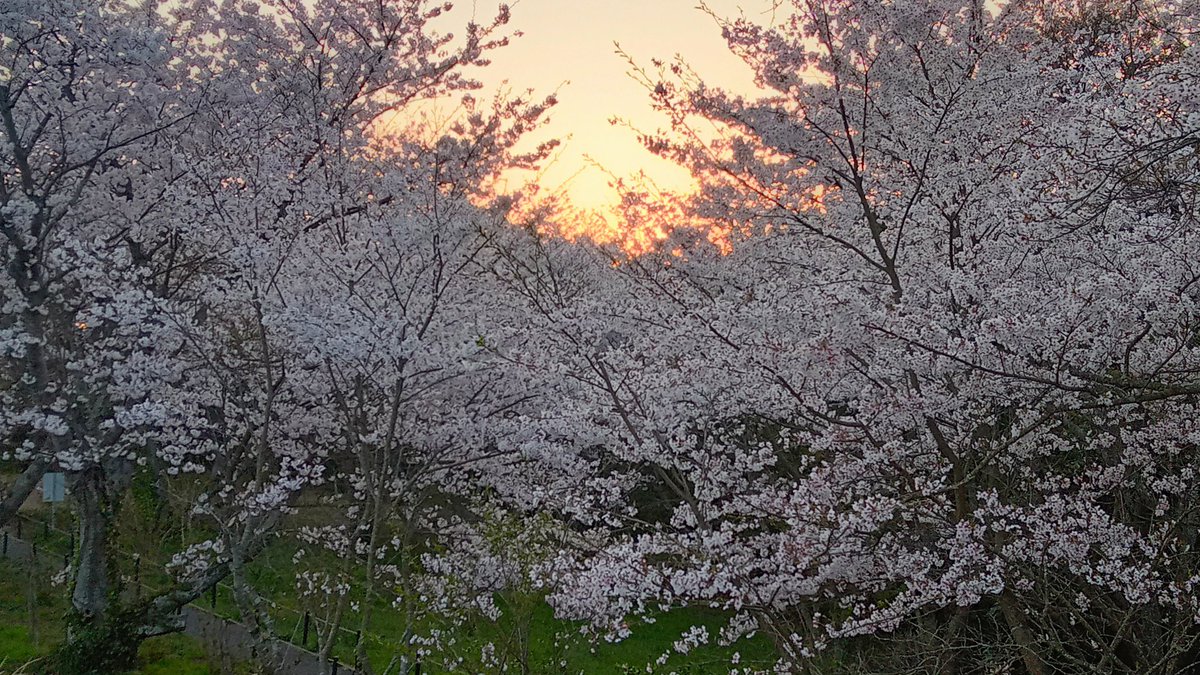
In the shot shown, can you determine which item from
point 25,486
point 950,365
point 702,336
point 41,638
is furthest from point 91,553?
point 950,365

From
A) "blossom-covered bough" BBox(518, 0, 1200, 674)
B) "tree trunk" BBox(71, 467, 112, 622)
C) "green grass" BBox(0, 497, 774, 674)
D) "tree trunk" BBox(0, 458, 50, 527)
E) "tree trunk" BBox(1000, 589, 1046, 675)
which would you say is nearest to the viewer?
"blossom-covered bough" BBox(518, 0, 1200, 674)

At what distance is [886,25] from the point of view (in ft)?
21.9

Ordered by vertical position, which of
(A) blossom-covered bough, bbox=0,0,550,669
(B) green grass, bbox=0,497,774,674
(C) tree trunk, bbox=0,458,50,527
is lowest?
(B) green grass, bbox=0,497,774,674

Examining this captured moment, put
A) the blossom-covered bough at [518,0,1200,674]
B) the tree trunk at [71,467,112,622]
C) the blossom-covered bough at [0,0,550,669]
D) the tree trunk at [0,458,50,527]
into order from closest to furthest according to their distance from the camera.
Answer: the blossom-covered bough at [518,0,1200,674]
the blossom-covered bough at [0,0,550,669]
the tree trunk at [71,467,112,622]
the tree trunk at [0,458,50,527]

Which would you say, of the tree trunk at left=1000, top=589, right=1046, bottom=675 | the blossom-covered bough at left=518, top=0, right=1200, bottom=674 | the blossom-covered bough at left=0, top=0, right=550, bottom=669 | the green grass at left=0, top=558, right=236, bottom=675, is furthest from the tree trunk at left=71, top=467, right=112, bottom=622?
the tree trunk at left=1000, top=589, right=1046, bottom=675

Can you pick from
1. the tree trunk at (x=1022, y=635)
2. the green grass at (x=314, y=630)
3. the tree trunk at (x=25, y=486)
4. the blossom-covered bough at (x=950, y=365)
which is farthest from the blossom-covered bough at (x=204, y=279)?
the tree trunk at (x=1022, y=635)

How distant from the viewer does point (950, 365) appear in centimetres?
457

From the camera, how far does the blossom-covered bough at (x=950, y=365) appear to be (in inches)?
175

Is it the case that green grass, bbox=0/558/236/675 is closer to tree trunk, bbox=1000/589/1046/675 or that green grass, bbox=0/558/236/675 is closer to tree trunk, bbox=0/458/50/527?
tree trunk, bbox=0/458/50/527

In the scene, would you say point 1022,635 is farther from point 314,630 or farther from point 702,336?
point 314,630

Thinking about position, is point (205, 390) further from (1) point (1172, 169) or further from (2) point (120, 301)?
(1) point (1172, 169)

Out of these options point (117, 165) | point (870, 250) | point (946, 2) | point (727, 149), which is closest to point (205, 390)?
point (117, 165)

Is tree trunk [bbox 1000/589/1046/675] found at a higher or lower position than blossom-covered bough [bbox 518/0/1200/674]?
lower

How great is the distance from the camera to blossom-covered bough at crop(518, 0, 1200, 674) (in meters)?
4.44
